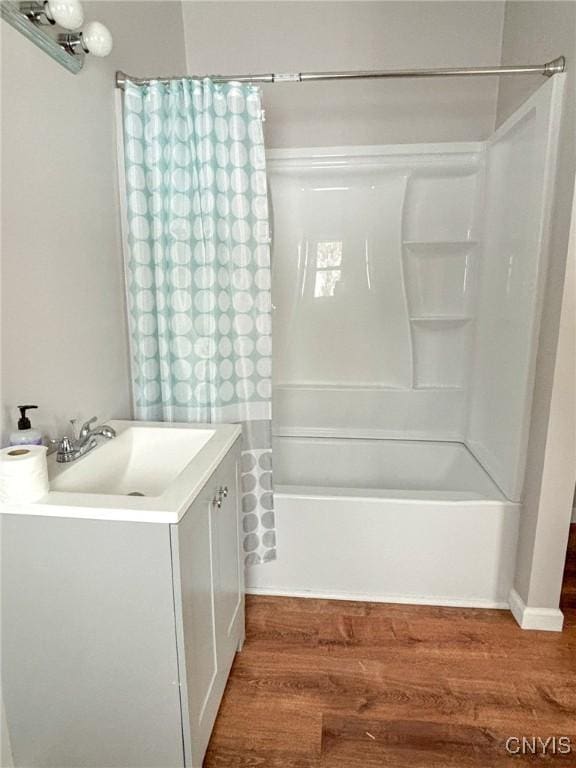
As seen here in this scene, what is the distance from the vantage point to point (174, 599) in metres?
1.05

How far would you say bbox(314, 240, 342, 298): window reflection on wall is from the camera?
2.69m

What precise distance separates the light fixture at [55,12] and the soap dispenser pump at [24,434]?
36.5 inches

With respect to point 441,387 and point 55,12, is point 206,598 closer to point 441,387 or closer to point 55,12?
point 55,12

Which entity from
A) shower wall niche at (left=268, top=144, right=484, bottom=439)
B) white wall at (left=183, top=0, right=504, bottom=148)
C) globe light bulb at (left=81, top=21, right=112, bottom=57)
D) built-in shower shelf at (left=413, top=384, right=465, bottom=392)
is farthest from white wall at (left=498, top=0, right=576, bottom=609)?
globe light bulb at (left=81, top=21, right=112, bottom=57)

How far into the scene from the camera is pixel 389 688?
5.16 feet

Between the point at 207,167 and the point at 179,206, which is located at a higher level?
the point at 207,167

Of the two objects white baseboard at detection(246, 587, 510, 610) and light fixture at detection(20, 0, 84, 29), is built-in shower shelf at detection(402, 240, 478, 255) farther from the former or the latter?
light fixture at detection(20, 0, 84, 29)

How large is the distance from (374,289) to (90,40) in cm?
A: 179

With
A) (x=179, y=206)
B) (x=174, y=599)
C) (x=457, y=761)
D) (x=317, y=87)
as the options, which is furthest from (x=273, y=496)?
(x=317, y=87)

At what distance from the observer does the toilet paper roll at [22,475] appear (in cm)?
102

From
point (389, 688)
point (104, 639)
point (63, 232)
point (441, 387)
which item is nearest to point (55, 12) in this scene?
point (63, 232)

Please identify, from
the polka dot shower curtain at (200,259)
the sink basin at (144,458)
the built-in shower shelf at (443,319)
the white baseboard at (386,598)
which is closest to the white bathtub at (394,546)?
the white baseboard at (386,598)

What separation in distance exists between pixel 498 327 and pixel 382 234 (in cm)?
84

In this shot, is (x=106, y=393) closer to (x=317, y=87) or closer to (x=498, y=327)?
(x=498, y=327)
